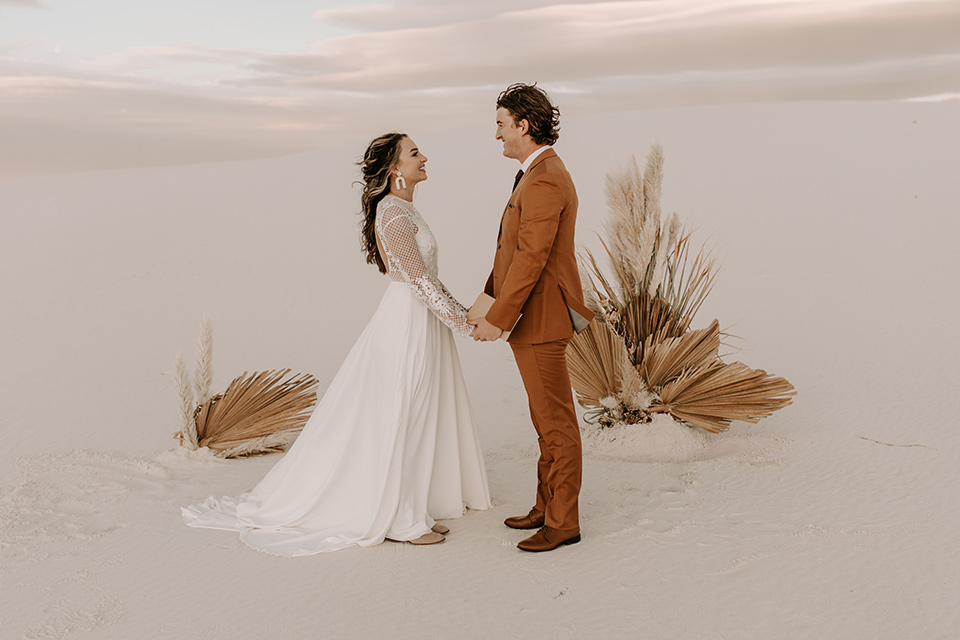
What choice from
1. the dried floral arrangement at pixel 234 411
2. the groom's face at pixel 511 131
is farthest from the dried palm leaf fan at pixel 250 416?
the groom's face at pixel 511 131

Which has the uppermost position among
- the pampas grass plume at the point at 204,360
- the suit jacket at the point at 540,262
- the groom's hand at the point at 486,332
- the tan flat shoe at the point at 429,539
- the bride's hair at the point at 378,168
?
the bride's hair at the point at 378,168

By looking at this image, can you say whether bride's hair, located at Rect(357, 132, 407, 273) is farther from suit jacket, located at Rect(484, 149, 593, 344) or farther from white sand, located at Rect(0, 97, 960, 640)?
white sand, located at Rect(0, 97, 960, 640)

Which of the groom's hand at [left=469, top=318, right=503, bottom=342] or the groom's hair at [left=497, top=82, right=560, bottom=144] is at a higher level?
the groom's hair at [left=497, top=82, right=560, bottom=144]

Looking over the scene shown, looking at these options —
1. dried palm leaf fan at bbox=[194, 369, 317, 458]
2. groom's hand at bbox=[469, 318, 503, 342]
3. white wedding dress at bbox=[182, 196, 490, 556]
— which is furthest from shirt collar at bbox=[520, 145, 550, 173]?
dried palm leaf fan at bbox=[194, 369, 317, 458]

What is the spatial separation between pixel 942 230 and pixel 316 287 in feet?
32.4

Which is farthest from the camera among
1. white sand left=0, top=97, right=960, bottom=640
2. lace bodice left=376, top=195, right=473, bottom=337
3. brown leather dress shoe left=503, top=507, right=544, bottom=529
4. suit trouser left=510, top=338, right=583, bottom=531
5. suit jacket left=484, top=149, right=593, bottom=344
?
brown leather dress shoe left=503, top=507, right=544, bottom=529

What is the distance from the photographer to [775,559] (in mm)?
4035

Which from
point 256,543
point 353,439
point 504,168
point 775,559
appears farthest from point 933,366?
point 504,168

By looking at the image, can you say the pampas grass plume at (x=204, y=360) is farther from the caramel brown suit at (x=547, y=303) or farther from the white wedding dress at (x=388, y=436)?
the caramel brown suit at (x=547, y=303)

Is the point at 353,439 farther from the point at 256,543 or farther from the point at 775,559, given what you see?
the point at 775,559

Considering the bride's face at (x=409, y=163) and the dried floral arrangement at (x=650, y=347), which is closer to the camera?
the bride's face at (x=409, y=163)

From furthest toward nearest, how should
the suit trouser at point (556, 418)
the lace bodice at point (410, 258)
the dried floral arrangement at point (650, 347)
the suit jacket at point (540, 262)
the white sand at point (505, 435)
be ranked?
the dried floral arrangement at point (650, 347) → the lace bodice at point (410, 258) → the suit trouser at point (556, 418) → the suit jacket at point (540, 262) → the white sand at point (505, 435)

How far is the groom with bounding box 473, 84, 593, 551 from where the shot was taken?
3881 millimetres

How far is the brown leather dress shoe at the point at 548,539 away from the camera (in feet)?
13.5
